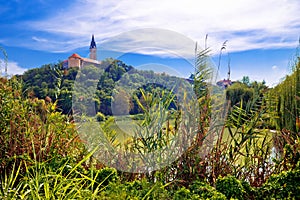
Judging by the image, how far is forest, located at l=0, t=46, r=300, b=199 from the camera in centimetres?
287

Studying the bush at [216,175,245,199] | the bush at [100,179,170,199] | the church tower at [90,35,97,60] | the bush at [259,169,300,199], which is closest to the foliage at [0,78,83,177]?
the church tower at [90,35,97,60]

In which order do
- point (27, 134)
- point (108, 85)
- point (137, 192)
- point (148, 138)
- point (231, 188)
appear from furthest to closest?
point (108, 85)
point (27, 134)
point (148, 138)
point (231, 188)
point (137, 192)

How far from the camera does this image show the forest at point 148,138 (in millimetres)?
2867

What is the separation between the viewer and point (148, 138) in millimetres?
2975

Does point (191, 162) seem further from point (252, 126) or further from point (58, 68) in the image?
point (58, 68)

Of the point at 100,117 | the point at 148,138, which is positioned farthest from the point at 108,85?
the point at 148,138

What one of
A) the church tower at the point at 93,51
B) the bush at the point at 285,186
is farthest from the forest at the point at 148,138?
the church tower at the point at 93,51

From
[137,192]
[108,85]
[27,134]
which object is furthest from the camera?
[108,85]

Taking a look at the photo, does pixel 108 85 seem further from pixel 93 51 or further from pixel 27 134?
pixel 27 134

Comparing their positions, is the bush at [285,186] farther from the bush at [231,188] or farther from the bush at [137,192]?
the bush at [137,192]

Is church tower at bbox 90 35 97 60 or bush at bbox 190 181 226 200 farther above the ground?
church tower at bbox 90 35 97 60

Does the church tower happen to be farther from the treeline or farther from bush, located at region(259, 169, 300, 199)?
bush, located at region(259, 169, 300, 199)

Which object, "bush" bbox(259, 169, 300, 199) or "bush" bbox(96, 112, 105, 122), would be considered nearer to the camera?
"bush" bbox(259, 169, 300, 199)

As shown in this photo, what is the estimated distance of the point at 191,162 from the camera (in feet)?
9.47
